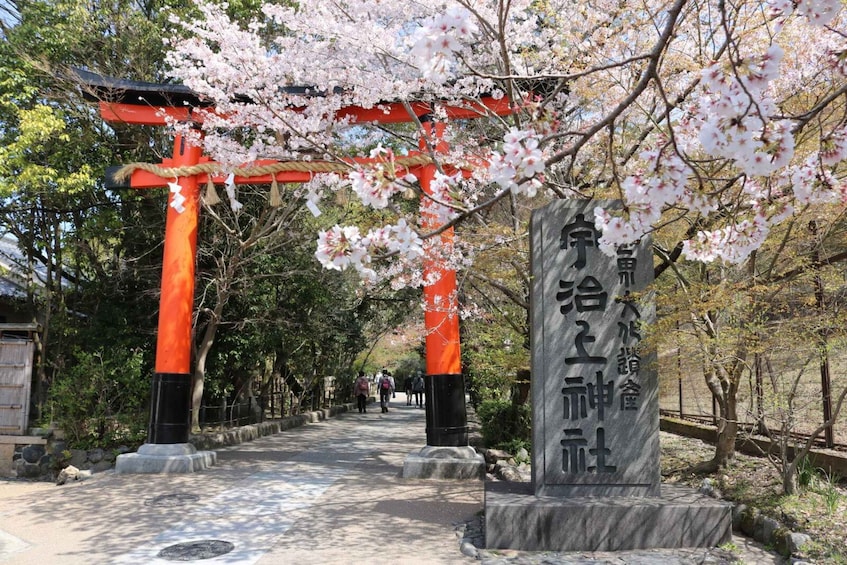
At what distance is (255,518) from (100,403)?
5692 mm

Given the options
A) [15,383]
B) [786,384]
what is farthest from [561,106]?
[15,383]

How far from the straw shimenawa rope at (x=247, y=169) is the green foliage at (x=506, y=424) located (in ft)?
16.2

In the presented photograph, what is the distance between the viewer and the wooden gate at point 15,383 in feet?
33.9

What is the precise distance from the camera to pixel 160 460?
28.0 ft

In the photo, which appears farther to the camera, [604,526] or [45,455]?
[45,455]

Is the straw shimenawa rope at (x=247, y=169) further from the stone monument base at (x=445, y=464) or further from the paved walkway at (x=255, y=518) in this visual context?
the paved walkway at (x=255, y=518)

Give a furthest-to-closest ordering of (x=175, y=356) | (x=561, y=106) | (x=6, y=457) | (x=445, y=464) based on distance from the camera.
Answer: (x=6, y=457)
(x=175, y=356)
(x=561, y=106)
(x=445, y=464)

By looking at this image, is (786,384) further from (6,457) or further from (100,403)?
(6,457)

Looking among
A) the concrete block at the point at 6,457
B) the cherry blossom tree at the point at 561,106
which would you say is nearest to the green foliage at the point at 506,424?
the cherry blossom tree at the point at 561,106

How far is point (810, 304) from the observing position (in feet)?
19.1

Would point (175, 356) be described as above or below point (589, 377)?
above

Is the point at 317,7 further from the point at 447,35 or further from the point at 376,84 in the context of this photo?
the point at 447,35

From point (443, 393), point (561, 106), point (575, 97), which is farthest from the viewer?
point (443, 393)

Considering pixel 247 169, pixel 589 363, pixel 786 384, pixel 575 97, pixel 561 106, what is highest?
pixel 561 106
